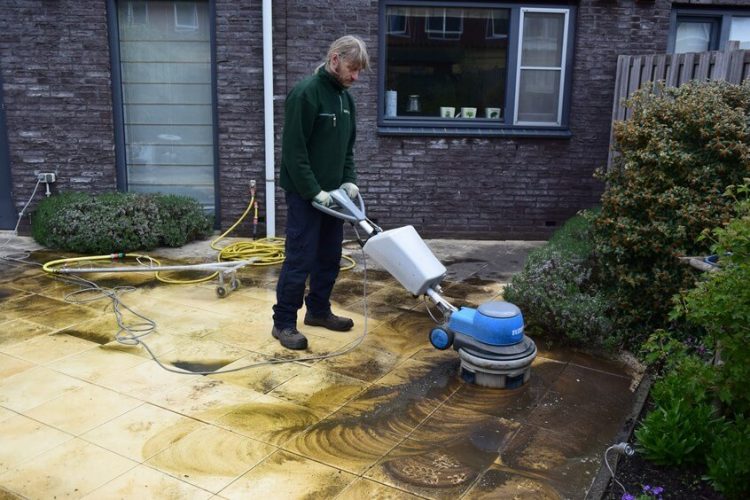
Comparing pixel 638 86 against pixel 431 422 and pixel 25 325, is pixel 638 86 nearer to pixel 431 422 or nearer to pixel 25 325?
pixel 431 422

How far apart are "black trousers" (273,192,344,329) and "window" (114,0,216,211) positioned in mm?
3513

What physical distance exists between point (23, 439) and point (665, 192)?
12.5 feet

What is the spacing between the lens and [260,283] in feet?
19.1

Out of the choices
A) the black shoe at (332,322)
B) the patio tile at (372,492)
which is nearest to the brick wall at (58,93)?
the black shoe at (332,322)

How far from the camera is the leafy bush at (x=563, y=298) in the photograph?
4363 mm

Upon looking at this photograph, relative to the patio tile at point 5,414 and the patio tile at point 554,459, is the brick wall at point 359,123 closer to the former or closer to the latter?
the patio tile at point 5,414

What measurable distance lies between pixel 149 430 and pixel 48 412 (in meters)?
0.58

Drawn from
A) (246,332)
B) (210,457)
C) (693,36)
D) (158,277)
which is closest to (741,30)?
(693,36)

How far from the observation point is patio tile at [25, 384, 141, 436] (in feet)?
11.0

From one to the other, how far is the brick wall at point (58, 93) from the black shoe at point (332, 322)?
3.82m

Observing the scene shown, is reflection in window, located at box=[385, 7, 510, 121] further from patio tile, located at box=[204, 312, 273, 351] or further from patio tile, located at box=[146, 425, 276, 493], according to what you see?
patio tile, located at box=[146, 425, 276, 493]

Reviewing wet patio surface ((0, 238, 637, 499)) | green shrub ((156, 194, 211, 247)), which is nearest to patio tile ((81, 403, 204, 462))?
wet patio surface ((0, 238, 637, 499))

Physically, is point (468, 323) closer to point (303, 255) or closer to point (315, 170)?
point (303, 255)

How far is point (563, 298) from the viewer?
448 centimetres
